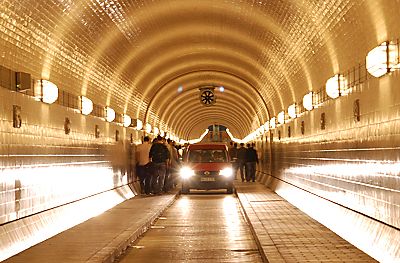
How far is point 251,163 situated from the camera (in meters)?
37.2

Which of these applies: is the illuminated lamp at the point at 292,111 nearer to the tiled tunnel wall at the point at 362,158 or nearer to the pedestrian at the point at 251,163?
the tiled tunnel wall at the point at 362,158

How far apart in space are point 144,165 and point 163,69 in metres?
4.08

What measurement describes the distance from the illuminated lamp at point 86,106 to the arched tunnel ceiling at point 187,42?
0.22m

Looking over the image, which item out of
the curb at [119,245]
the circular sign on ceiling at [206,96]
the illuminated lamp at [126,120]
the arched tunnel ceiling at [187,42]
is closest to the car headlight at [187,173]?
the arched tunnel ceiling at [187,42]

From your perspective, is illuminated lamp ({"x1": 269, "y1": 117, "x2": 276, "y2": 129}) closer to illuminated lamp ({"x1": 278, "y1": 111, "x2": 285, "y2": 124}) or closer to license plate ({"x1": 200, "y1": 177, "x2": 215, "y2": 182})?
illuminated lamp ({"x1": 278, "y1": 111, "x2": 285, "y2": 124})

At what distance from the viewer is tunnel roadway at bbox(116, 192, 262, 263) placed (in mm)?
11867

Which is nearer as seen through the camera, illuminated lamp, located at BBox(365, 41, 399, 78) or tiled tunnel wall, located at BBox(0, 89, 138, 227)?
illuminated lamp, located at BBox(365, 41, 399, 78)

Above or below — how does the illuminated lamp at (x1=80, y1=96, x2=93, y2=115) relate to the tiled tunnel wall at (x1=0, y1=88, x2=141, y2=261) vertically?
above

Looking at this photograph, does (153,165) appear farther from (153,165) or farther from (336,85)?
(336,85)

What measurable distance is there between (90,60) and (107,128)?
16.4ft

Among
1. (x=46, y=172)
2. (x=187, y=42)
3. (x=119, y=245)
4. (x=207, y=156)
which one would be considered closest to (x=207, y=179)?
(x=207, y=156)

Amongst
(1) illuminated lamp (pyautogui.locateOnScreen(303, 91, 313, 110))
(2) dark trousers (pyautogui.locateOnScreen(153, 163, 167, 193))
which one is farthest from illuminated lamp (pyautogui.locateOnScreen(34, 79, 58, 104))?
(2) dark trousers (pyautogui.locateOnScreen(153, 163, 167, 193))

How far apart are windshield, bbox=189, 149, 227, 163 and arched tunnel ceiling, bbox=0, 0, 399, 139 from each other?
8.79ft

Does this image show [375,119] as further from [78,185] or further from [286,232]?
[78,185]
